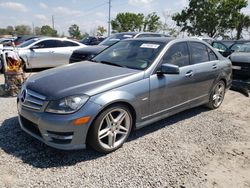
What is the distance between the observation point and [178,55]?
4.34 meters

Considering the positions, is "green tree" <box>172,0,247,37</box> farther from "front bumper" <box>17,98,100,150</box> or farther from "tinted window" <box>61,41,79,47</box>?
"front bumper" <box>17,98,100,150</box>

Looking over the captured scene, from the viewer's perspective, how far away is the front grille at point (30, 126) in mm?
3175

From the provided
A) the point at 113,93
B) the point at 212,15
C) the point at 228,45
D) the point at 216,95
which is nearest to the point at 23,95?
the point at 113,93

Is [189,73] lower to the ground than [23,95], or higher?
higher

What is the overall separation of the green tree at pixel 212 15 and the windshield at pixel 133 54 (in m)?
30.2

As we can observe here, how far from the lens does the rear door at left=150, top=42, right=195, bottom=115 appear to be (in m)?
3.78

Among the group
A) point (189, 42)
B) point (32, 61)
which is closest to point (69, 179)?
point (189, 42)

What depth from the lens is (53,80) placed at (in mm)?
3432

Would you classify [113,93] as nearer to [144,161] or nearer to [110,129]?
[110,129]

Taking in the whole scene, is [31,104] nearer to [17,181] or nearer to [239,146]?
[17,181]

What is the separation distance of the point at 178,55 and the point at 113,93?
5.59 feet

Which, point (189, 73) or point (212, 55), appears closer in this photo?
point (189, 73)

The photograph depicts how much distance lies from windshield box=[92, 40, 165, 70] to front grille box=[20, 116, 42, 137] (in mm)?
1628

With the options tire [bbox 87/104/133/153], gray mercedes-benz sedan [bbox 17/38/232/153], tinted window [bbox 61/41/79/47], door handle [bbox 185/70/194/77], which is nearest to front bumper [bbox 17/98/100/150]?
gray mercedes-benz sedan [bbox 17/38/232/153]
